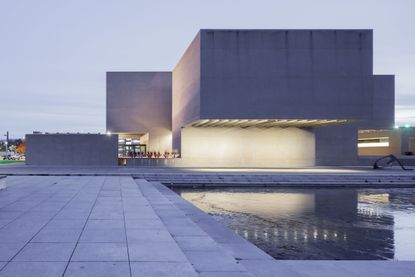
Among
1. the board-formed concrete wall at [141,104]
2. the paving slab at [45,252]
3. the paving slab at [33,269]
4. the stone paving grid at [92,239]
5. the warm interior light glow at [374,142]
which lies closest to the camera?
the paving slab at [33,269]

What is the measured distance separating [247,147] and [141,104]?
16638 millimetres

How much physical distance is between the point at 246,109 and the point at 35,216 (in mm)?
23325

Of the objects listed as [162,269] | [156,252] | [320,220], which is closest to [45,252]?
[156,252]

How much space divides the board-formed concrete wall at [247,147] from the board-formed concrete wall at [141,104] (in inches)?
461

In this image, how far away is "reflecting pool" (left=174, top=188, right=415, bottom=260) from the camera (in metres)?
8.73

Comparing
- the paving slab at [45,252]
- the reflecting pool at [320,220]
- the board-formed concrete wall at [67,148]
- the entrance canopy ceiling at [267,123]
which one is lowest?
the reflecting pool at [320,220]

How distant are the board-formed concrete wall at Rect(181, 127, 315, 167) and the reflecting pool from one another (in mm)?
17084

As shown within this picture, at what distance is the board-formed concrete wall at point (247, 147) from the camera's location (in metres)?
36.9

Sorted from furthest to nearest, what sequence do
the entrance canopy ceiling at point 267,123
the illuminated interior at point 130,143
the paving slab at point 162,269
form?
1. the illuminated interior at point 130,143
2. the entrance canopy ceiling at point 267,123
3. the paving slab at point 162,269

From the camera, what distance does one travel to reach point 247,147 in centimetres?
3738

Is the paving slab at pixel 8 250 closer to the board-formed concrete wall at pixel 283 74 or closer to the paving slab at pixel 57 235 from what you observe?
the paving slab at pixel 57 235

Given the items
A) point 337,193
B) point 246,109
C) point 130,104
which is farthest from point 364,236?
point 130,104

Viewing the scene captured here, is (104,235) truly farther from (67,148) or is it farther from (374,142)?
(374,142)

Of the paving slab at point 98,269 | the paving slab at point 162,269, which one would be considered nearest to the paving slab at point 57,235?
the paving slab at point 98,269
